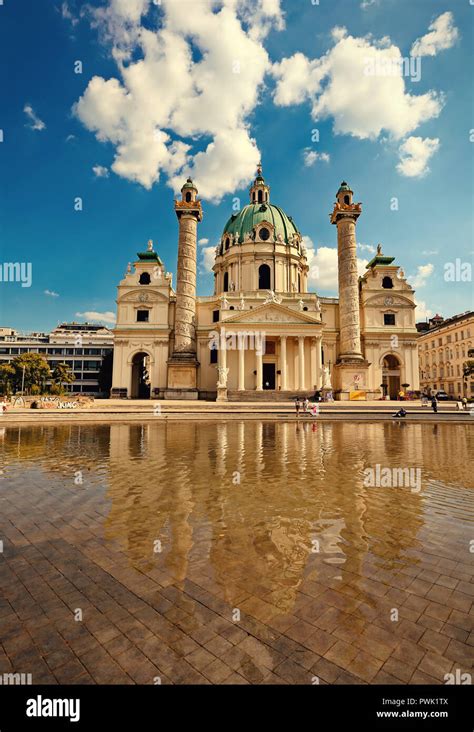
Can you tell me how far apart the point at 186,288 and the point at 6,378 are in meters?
30.0

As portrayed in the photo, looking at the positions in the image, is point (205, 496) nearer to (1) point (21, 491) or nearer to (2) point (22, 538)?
(2) point (22, 538)

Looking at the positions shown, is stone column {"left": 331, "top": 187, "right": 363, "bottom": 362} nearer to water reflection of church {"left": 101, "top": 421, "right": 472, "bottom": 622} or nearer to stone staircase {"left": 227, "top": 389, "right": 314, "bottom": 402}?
stone staircase {"left": 227, "top": 389, "right": 314, "bottom": 402}

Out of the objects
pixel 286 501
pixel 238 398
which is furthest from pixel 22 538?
pixel 238 398

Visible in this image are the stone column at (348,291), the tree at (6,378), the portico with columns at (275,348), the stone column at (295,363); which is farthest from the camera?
the tree at (6,378)

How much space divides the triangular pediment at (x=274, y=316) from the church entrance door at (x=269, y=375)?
268 inches

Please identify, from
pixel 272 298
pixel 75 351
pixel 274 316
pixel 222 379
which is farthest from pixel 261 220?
pixel 75 351

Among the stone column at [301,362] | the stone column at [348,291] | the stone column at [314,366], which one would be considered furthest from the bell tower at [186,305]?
the stone column at [348,291]

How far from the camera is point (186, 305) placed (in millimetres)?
46125

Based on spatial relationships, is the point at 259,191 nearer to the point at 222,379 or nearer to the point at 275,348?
the point at 275,348

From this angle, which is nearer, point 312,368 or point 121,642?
point 121,642

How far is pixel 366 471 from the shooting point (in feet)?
29.4

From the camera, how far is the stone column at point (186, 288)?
150 feet

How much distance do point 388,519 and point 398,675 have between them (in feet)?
11.3

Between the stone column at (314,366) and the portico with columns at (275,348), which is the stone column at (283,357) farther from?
the stone column at (314,366)
